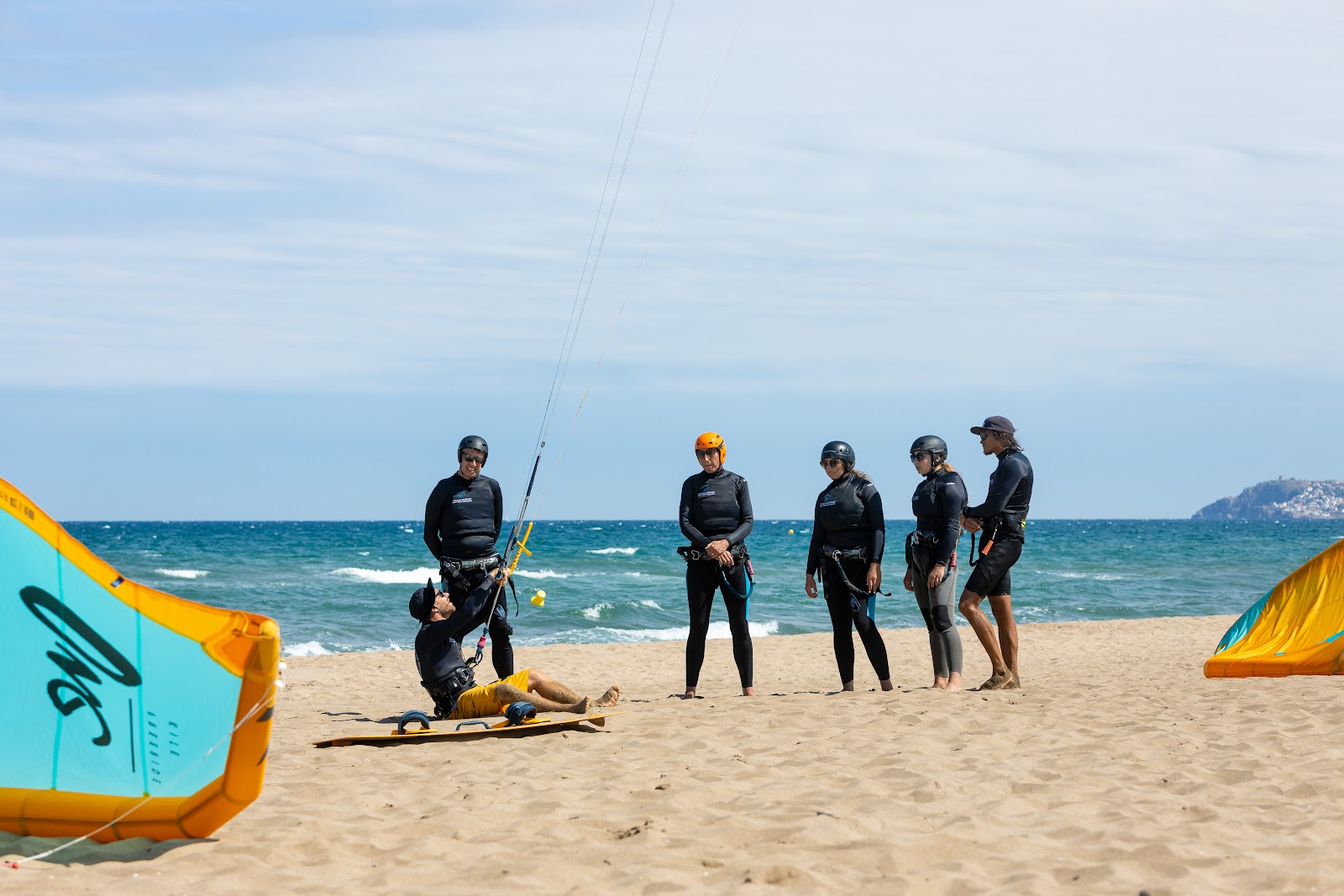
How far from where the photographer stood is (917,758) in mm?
5918

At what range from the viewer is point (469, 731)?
6910 mm

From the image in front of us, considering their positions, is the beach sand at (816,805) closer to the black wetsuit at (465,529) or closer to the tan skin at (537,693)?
the tan skin at (537,693)

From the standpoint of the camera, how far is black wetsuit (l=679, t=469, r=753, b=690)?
27.7ft

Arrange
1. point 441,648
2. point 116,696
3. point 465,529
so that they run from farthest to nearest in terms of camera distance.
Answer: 1. point 465,529
2. point 441,648
3. point 116,696

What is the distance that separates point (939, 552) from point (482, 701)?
10.9 ft

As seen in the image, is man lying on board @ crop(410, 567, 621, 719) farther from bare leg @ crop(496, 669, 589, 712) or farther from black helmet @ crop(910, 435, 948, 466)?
black helmet @ crop(910, 435, 948, 466)

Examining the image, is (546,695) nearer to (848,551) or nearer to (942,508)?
(848,551)

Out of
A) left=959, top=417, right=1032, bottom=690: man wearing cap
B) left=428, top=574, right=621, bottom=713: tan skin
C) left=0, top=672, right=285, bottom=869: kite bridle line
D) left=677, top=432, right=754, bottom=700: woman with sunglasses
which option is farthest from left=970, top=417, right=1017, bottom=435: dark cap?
left=0, top=672, right=285, bottom=869: kite bridle line

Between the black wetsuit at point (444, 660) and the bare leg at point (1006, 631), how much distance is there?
11.9 feet

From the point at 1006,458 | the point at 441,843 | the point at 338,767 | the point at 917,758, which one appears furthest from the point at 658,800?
the point at 1006,458

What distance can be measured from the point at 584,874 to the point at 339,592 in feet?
81.1

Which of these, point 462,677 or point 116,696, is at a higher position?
point 116,696

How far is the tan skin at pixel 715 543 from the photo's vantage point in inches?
327

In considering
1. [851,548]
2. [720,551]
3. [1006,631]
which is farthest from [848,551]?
Answer: [1006,631]
